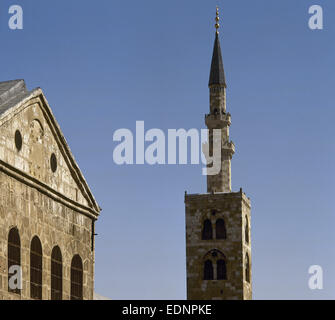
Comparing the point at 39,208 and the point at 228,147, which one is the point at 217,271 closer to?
the point at 228,147

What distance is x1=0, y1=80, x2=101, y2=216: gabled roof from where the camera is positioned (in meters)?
22.0

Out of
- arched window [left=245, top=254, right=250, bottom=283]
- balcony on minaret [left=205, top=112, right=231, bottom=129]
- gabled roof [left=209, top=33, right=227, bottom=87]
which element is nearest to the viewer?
arched window [left=245, top=254, right=250, bottom=283]

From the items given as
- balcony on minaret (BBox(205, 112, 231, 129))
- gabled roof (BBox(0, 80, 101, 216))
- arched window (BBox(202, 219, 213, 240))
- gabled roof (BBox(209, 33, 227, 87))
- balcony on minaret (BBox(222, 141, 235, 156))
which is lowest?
gabled roof (BBox(0, 80, 101, 216))

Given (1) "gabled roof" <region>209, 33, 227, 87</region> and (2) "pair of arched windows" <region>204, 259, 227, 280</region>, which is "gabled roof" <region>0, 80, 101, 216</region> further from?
(1) "gabled roof" <region>209, 33, 227, 87</region>

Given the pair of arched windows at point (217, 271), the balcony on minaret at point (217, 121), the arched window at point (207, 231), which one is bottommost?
the pair of arched windows at point (217, 271)

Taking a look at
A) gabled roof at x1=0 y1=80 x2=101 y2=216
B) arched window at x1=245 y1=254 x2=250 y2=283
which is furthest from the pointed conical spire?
gabled roof at x1=0 y1=80 x2=101 y2=216

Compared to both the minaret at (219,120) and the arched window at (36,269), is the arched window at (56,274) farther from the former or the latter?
the minaret at (219,120)

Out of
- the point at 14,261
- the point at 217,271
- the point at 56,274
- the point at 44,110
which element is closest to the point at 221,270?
the point at 217,271

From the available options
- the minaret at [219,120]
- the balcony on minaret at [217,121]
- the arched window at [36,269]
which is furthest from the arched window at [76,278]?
the balcony on minaret at [217,121]

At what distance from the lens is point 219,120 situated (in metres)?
86.4

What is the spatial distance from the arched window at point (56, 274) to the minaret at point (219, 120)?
5958 centimetres

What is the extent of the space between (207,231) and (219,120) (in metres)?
11.2

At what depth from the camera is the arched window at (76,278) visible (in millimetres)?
25312
